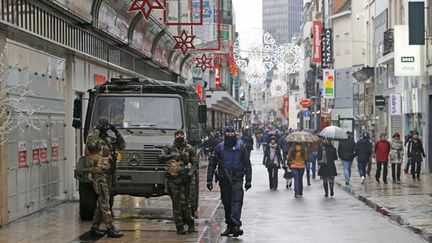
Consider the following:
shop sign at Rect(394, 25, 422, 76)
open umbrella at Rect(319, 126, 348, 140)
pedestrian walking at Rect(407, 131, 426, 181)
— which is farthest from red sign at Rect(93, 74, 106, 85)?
shop sign at Rect(394, 25, 422, 76)

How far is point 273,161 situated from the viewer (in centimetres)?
2569

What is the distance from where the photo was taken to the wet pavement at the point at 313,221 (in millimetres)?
13875

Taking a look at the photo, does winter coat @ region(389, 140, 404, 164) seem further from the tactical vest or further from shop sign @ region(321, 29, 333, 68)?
shop sign @ region(321, 29, 333, 68)

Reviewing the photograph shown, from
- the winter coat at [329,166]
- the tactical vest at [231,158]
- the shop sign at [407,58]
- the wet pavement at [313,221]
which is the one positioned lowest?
the wet pavement at [313,221]

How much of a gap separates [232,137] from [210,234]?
1.74 metres

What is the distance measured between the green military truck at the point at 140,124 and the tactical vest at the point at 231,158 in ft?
5.65

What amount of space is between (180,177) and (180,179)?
0.11 feet

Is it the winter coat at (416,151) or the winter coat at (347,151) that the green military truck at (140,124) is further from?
the winter coat at (416,151)

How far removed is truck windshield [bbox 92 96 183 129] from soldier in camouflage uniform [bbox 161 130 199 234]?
2.59 meters

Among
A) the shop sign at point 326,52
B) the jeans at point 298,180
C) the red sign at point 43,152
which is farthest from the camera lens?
the shop sign at point 326,52

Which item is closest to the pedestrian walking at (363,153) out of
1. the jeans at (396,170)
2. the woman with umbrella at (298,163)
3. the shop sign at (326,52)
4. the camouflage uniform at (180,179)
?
the jeans at (396,170)

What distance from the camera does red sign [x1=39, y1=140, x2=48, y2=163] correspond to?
57.2ft

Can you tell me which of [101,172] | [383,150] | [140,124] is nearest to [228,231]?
[101,172]

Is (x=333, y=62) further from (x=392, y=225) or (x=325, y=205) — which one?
(x=392, y=225)
